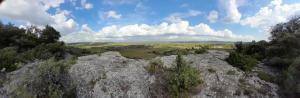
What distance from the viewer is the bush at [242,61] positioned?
21.5m

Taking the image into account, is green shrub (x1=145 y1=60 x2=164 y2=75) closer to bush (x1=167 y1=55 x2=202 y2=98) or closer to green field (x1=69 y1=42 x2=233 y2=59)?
bush (x1=167 y1=55 x2=202 y2=98)

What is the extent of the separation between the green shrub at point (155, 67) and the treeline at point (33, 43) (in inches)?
592

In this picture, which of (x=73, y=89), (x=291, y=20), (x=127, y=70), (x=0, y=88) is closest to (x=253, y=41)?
(x=291, y=20)

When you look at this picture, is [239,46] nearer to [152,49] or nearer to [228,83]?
[228,83]

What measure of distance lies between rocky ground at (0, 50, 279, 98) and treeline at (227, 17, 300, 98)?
0.91 metres

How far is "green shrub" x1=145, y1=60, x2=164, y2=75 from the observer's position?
2043cm

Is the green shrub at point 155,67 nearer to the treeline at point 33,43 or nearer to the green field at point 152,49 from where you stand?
the green field at point 152,49

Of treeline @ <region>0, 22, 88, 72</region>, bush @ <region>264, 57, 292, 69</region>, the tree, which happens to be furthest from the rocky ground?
the tree

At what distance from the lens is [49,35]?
43812mm

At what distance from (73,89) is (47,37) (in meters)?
26.0

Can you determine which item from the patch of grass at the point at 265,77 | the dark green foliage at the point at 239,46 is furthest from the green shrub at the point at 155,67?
the dark green foliage at the point at 239,46

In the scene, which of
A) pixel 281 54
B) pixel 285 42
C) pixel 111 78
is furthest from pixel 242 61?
pixel 111 78

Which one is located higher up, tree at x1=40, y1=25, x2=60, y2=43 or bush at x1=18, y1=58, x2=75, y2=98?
tree at x1=40, y1=25, x2=60, y2=43

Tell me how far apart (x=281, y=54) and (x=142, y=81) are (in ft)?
36.3
